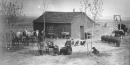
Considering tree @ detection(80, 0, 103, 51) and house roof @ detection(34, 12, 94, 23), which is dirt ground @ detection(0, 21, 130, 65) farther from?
house roof @ detection(34, 12, 94, 23)

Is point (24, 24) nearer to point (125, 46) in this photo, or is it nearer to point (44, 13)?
point (44, 13)

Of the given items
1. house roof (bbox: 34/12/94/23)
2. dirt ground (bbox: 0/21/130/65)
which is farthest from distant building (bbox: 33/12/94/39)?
dirt ground (bbox: 0/21/130/65)

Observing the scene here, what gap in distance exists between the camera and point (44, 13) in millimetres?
2707

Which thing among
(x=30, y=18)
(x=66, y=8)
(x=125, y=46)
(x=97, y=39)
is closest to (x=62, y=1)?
(x=66, y=8)

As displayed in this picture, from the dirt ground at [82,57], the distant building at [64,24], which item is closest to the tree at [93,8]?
the distant building at [64,24]

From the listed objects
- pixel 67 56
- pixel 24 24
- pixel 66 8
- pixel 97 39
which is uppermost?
→ pixel 66 8

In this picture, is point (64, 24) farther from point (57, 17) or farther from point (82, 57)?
point (82, 57)

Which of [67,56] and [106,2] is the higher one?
[106,2]

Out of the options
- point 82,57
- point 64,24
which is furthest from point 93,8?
point 82,57

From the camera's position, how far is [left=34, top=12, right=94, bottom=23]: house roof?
270 cm

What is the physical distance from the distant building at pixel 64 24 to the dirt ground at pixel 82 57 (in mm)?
134

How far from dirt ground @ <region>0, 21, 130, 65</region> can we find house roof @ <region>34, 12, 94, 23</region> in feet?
1.04

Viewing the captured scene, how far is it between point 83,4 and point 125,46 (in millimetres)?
766

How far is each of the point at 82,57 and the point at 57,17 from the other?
682mm
